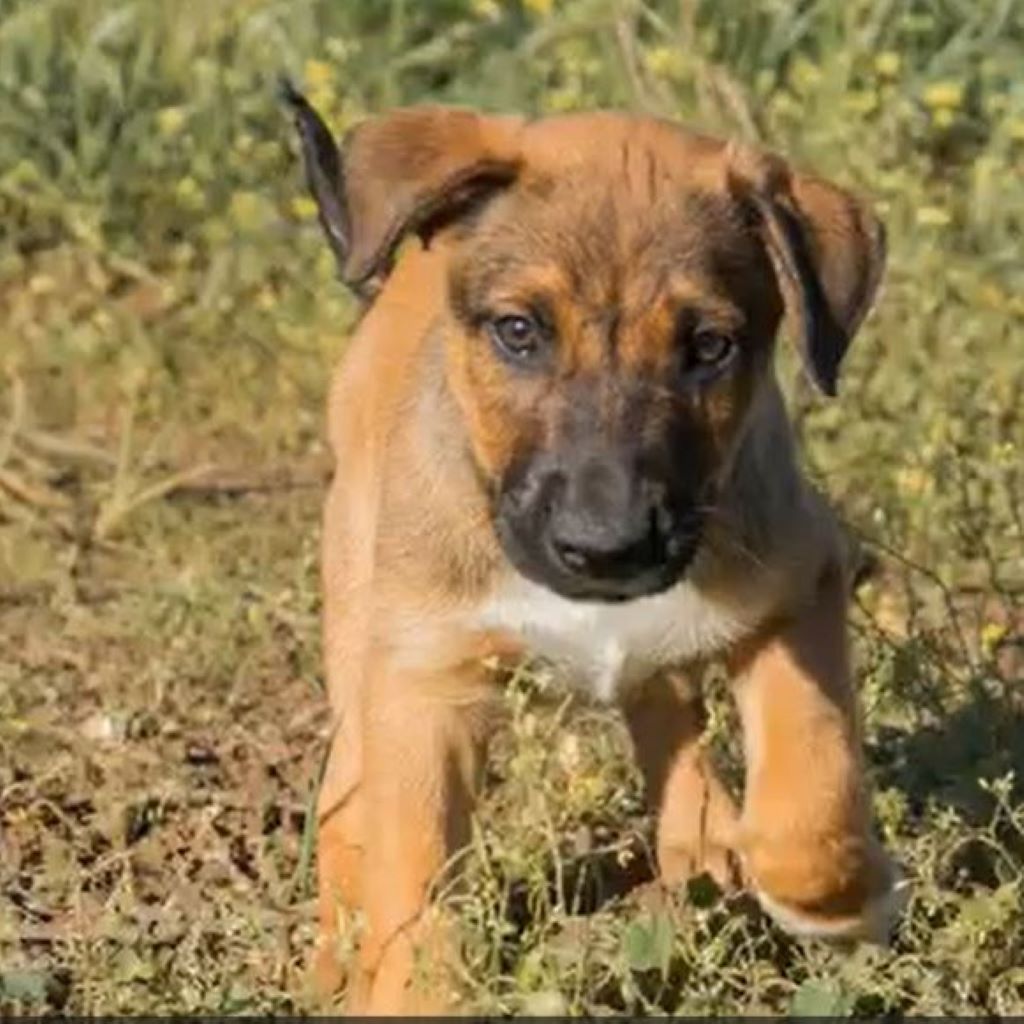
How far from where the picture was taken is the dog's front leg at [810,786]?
18.8 ft

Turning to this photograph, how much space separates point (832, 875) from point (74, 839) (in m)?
1.50

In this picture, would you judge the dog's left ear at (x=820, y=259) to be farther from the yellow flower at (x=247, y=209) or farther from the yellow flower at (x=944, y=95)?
Answer: the yellow flower at (x=247, y=209)

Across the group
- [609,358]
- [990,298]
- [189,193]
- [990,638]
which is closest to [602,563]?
[609,358]

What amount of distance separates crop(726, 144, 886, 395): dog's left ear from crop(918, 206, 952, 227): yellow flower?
330cm

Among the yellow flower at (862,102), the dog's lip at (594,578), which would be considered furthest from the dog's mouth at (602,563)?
A: the yellow flower at (862,102)

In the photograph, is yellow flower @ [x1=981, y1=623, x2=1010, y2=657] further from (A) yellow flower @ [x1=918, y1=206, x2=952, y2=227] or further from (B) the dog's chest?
(A) yellow flower @ [x1=918, y1=206, x2=952, y2=227]

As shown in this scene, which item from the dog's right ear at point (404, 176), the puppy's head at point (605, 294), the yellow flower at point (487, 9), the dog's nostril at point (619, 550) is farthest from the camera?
the yellow flower at point (487, 9)

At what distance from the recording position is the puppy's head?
543 centimetres

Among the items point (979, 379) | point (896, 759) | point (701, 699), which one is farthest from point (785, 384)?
point (701, 699)

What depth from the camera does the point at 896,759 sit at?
699cm

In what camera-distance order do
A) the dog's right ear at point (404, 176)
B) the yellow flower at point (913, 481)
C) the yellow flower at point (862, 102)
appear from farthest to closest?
the yellow flower at point (862, 102) → the yellow flower at point (913, 481) → the dog's right ear at point (404, 176)

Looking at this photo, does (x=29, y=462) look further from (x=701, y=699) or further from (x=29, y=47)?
(x=701, y=699)

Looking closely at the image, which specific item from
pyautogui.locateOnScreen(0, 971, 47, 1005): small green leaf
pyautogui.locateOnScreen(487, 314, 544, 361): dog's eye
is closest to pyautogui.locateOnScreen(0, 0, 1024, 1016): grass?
pyautogui.locateOnScreen(0, 971, 47, 1005): small green leaf

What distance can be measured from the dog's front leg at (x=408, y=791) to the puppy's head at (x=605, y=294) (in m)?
0.32
